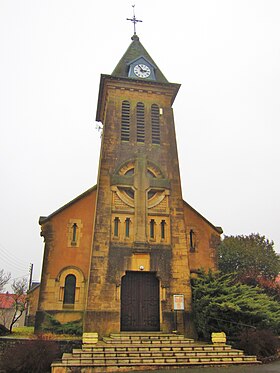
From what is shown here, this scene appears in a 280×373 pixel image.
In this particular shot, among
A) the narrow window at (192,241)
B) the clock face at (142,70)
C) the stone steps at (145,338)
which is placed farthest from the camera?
the clock face at (142,70)

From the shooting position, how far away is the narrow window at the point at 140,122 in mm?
23156

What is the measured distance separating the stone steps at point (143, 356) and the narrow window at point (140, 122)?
1253 centimetres

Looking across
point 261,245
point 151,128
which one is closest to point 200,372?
point 151,128

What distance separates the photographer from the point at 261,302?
1717 cm

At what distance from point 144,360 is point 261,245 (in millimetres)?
27165

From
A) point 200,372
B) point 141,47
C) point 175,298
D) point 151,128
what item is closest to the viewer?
point 200,372

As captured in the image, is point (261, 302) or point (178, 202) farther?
point (178, 202)

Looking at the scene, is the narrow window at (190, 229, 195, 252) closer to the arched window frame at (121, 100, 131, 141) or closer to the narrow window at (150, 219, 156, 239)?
the narrow window at (150, 219, 156, 239)

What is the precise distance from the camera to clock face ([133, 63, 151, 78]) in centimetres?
2520

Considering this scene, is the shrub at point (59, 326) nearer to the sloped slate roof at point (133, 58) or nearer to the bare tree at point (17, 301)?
the bare tree at point (17, 301)

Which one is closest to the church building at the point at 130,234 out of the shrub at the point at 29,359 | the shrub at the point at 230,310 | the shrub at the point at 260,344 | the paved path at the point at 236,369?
the shrub at the point at 230,310

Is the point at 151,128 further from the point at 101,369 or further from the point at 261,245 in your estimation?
the point at 261,245

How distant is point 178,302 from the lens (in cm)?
1864

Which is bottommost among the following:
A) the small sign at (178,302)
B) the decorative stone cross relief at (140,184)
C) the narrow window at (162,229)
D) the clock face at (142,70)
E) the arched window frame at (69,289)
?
the small sign at (178,302)
